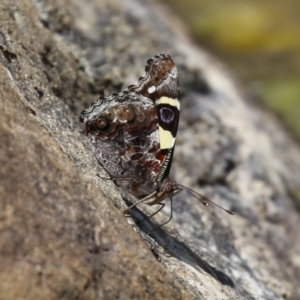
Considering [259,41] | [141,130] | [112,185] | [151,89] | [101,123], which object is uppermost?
[259,41]

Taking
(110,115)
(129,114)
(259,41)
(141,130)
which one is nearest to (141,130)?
(141,130)

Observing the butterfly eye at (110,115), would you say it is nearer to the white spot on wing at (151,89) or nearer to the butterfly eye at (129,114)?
the butterfly eye at (129,114)

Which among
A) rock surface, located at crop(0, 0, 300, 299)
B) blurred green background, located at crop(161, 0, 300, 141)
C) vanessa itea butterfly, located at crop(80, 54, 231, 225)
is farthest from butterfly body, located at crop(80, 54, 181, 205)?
blurred green background, located at crop(161, 0, 300, 141)

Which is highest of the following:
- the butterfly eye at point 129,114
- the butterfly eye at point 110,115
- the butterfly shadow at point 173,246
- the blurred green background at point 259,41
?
the blurred green background at point 259,41

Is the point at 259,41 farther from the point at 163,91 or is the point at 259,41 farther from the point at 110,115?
the point at 110,115

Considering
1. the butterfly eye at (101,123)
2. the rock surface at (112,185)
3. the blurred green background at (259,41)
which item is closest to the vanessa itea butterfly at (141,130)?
the butterfly eye at (101,123)

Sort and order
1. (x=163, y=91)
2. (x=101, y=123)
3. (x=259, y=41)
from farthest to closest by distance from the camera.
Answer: (x=259, y=41) → (x=163, y=91) → (x=101, y=123)
